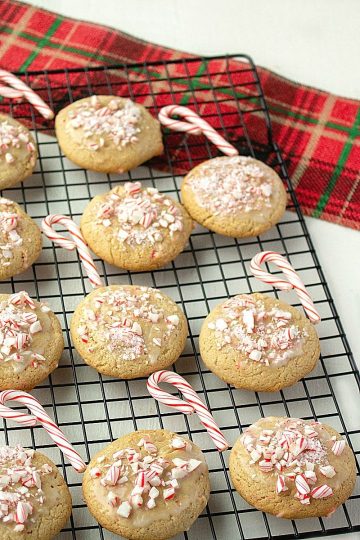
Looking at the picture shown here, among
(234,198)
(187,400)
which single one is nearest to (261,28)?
(234,198)

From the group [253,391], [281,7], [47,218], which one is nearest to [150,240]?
[47,218]

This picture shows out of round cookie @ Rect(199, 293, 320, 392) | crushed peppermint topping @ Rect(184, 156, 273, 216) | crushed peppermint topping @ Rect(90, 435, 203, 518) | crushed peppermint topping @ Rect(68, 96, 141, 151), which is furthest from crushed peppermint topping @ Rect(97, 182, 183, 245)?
crushed peppermint topping @ Rect(90, 435, 203, 518)

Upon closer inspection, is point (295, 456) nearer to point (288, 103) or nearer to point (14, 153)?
point (14, 153)

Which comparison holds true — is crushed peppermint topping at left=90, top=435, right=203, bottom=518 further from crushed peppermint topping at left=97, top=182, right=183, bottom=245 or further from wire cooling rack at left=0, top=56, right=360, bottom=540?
crushed peppermint topping at left=97, top=182, right=183, bottom=245

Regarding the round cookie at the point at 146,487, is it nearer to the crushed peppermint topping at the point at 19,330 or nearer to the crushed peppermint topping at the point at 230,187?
the crushed peppermint topping at the point at 19,330

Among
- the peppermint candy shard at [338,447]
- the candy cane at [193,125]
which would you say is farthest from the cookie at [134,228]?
the peppermint candy shard at [338,447]

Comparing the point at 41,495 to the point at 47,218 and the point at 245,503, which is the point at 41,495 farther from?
the point at 47,218

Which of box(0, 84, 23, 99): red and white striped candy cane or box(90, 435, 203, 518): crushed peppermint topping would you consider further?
box(0, 84, 23, 99): red and white striped candy cane
